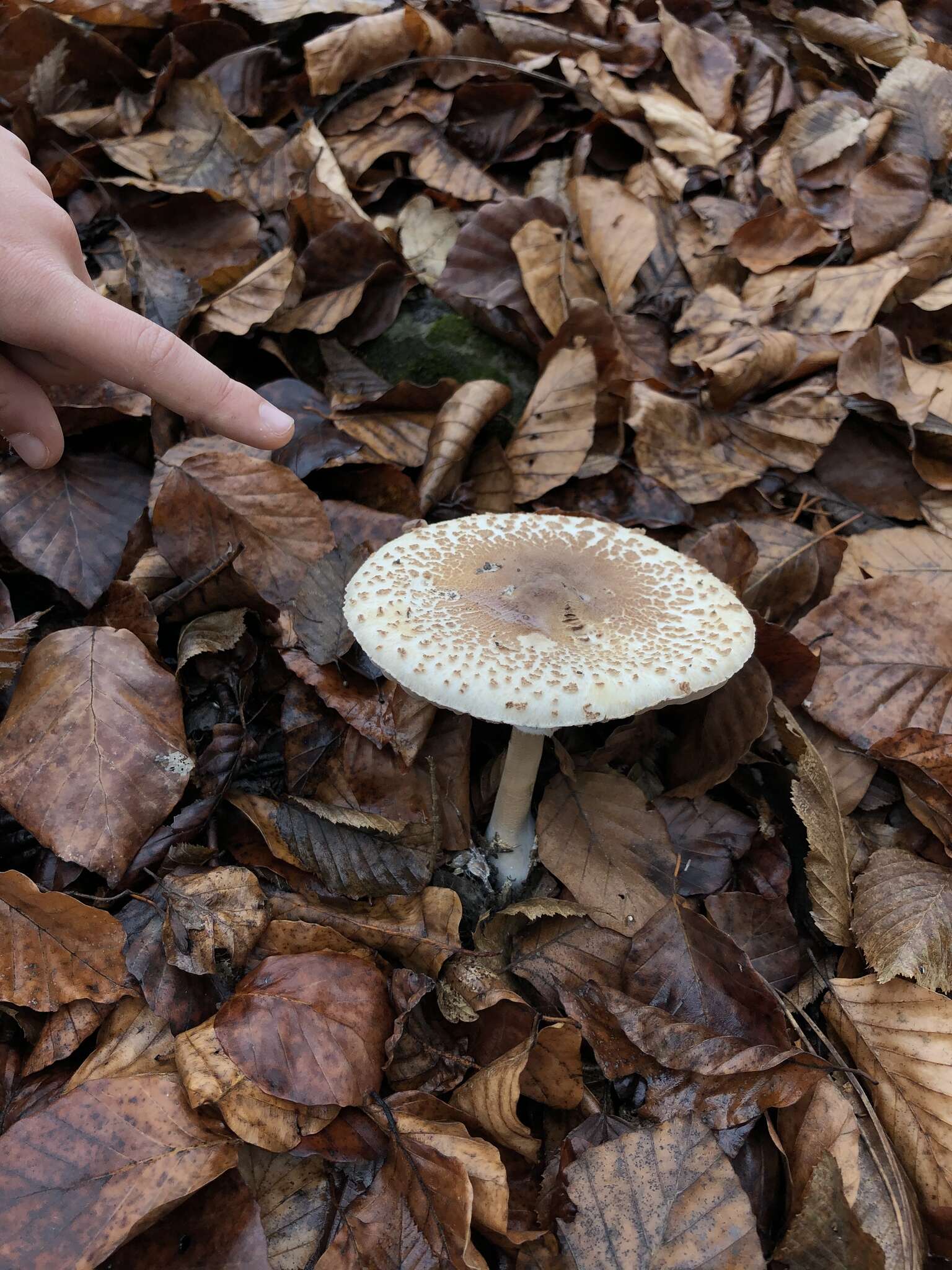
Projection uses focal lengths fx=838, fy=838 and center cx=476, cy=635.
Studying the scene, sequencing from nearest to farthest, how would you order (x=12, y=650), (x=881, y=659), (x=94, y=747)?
1. (x=94, y=747)
2. (x=12, y=650)
3. (x=881, y=659)

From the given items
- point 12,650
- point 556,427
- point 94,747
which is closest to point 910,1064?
point 94,747

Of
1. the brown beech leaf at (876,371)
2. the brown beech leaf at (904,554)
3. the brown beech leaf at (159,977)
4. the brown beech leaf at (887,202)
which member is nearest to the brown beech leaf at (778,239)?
the brown beech leaf at (887,202)

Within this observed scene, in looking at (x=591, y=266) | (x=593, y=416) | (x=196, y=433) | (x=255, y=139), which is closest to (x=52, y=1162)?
(x=196, y=433)

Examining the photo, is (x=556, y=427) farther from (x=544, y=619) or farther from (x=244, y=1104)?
(x=244, y=1104)

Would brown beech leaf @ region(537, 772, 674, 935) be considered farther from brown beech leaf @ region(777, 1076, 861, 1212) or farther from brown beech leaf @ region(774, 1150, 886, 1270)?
brown beech leaf @ region(774, 1150, 886, 1270)

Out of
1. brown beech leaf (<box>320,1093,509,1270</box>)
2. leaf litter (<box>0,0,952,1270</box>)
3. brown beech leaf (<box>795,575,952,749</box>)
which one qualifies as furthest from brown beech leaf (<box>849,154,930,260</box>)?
brown beech leaf (<box>320,1093,509,1270</box>)

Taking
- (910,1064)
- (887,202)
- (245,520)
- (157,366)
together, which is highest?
(887,202)
